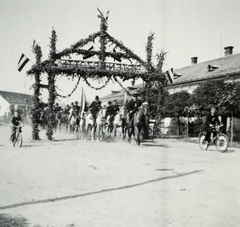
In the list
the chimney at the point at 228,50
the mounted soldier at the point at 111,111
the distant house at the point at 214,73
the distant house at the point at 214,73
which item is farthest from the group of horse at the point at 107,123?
the chimney at the point at 228,50

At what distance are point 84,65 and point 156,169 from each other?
449 inches

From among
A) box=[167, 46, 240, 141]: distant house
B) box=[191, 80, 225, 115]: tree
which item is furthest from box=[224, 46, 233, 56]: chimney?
box=[191, 80, 225, 115]: tree

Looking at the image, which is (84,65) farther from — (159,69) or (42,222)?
(42,222)

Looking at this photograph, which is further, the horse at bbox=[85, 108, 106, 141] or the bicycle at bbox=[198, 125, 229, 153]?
the horse at bbox=[85, 108, 106, 141]

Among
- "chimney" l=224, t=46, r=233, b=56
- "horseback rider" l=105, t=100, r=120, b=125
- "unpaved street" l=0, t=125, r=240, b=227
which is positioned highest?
"chimney" l=224, t=46, r=233, b=56

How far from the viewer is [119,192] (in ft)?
21.1

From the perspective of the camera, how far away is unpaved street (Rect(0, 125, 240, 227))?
488 cm

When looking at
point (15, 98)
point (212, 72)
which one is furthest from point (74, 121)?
point (15, 98)

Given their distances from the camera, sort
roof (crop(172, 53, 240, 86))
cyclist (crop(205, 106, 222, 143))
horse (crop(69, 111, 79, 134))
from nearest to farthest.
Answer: cyclist (crop(205, 106, 222, 143)) < horse (crop(69, 111, 79, 134)) < roof (crop(172, 53, 240, 86))

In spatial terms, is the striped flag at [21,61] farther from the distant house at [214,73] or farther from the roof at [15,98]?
the roof at [15,98]

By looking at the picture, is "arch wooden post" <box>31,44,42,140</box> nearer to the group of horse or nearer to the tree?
the group of horse

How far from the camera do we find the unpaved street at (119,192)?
16.0ft

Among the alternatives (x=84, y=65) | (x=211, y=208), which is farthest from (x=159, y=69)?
(x=211, y=208)

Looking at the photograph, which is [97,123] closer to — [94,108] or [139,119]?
[94,108]
